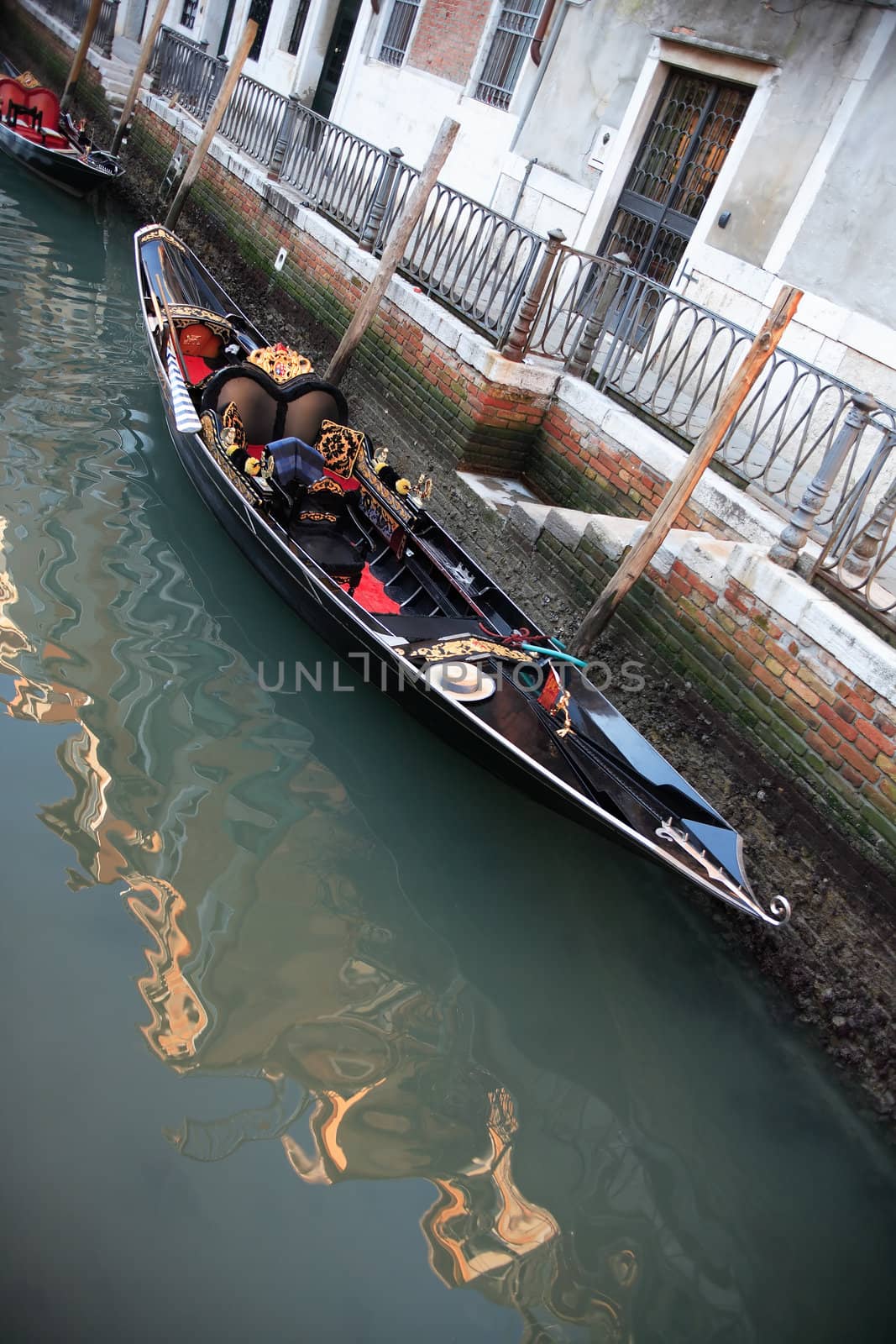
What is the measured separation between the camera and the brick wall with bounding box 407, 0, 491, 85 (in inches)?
349

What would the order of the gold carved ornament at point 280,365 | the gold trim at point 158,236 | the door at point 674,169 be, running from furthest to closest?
the gold trim at point 158,236, the door at point 674,169, the gold carved ornament at point 280,365

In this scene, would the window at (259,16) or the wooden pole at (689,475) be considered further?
the window at (259,16)

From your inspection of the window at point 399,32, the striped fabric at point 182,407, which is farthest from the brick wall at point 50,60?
the striped fabric at point 182,407

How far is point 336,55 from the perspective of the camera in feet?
37.9

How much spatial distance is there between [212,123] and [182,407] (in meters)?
5.37

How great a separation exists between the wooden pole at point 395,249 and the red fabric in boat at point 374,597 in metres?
2.49

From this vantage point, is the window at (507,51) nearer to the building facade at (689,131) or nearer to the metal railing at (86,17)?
the building facade at (689,131)

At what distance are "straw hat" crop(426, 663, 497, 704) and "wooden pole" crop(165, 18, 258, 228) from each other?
7038mm

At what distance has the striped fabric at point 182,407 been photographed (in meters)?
4.89

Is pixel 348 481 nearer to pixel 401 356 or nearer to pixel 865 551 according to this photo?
pixel 401 356

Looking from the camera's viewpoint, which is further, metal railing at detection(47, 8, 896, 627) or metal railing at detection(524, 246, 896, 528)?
metal railing at detection(524, 246, 896, 528)

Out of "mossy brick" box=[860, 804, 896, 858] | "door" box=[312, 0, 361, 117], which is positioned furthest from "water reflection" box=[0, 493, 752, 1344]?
"door" box=[312, 0, 361, 117]

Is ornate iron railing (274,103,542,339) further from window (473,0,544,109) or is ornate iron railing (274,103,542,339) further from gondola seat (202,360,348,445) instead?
gondola seat (202,360,348,445)

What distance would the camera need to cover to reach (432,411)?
6117 millimetres
